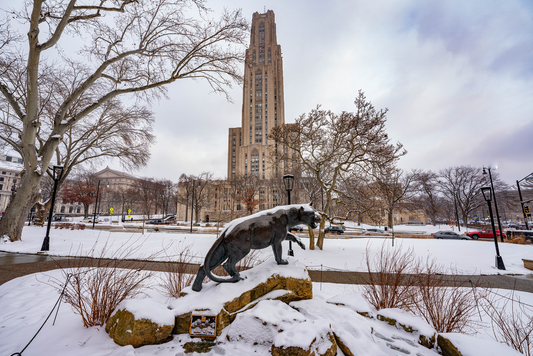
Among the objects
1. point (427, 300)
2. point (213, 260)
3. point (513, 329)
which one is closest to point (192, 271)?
point (213, 260)

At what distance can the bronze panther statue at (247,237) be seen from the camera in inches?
155

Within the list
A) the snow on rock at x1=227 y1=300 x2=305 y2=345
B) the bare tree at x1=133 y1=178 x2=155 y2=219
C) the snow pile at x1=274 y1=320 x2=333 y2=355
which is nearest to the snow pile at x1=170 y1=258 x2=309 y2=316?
the snow on rock at x1=227 y1=300 x2=305 y2=345

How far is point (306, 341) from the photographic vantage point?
2.83m

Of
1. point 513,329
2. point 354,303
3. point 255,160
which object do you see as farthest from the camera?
point 255,160

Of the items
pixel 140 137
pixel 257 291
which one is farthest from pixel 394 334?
pixel 140 137

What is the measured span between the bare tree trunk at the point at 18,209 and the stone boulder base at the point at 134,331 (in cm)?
1409

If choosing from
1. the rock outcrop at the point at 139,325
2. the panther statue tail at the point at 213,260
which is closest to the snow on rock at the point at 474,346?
the panther statue tail at the point at 213,260

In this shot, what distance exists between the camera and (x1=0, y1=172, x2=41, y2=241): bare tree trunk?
11.7 m

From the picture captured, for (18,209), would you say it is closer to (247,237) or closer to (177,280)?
(177,280)

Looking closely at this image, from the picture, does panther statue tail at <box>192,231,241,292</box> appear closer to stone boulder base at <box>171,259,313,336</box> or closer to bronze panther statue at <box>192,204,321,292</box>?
bronze panther statue at <box>192,204,321,292</box>

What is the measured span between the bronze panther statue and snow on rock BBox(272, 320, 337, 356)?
1416 mm

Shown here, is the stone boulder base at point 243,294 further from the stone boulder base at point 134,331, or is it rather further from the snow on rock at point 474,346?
the snow on rock at point 474,346

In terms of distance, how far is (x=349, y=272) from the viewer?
891 centimetres

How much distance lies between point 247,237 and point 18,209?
51.0 ft
